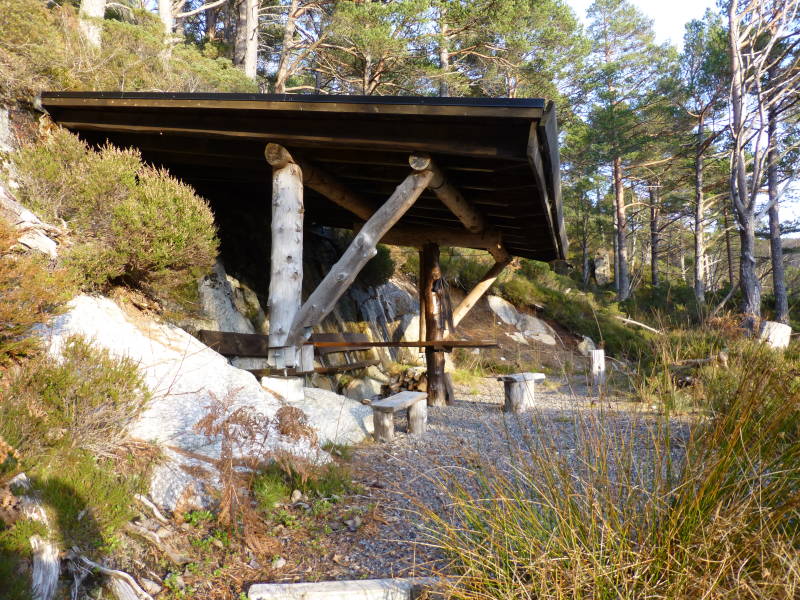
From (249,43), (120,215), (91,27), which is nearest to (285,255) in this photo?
(120,215)

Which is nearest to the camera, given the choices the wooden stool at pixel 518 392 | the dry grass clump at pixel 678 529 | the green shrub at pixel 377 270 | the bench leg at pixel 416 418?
the dry grass clump at pixel 678 529

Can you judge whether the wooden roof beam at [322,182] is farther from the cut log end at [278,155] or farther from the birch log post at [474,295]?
A: the birch log post at [474,295]

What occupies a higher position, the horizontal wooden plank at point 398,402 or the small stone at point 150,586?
the horizontal wooden plank at point 398,402

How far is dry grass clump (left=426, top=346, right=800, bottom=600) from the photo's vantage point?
1707 mm

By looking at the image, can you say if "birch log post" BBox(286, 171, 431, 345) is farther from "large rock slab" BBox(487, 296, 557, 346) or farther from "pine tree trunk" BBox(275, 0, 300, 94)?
"large rock slab" BBox(487, 296, 557, 346)

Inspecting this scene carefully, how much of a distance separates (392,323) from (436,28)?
7741mm

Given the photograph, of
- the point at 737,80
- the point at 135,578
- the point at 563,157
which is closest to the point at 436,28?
the point at 737,80

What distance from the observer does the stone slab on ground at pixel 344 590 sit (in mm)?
2162

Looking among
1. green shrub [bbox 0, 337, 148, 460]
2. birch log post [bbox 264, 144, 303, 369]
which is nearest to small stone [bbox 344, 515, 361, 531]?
green shrub [bbox 0, 337, 148, 460]

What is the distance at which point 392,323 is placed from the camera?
11.7m

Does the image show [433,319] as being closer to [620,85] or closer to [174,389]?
[174,389]

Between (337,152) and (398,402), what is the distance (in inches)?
97.2

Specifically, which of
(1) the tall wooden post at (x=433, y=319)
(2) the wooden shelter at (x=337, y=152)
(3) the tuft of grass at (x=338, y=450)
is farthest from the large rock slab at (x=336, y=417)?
(1) the tall wooden post at (x=433, y=319)

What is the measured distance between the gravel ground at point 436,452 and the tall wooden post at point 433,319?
0.35 m
